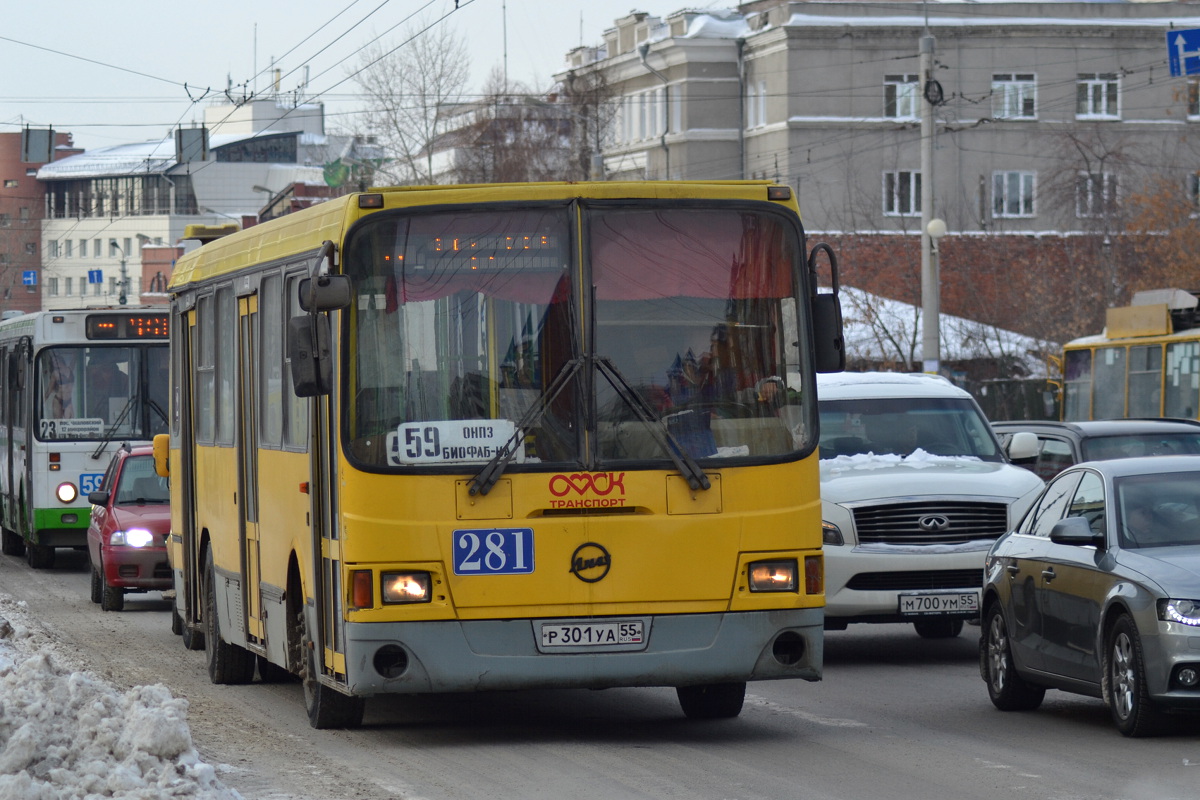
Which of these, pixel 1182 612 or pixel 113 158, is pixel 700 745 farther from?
pixel 113 158

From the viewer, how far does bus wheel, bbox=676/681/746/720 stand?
1147 cm

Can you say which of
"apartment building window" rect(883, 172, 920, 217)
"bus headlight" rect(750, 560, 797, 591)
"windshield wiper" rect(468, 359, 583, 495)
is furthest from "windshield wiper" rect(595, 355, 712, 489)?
"apartment building window" rect(883, 172, 920, 217)

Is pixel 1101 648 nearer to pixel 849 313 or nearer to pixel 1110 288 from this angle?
pixel 849 313

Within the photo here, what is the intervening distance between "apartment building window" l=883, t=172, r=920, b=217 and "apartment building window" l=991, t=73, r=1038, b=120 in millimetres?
3764

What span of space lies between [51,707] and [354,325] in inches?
90.3

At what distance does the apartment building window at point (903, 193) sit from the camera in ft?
235

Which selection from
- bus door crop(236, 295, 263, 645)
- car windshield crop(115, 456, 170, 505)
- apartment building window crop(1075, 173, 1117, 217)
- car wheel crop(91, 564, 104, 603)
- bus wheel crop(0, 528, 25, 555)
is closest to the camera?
bus door crop(236, 295, 263, 645)

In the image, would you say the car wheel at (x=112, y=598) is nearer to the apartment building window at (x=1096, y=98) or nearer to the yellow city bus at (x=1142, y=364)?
the yellow city bus at (x=1142, y=364)

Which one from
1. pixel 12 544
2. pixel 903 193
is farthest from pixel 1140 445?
pixel 903 193

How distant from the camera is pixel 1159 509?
1101cm

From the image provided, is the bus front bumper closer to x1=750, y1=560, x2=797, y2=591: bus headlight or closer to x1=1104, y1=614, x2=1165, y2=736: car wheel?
x1=750, y1=560, x2=797, y2=591: bus headlight

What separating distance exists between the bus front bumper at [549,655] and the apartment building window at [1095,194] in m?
54.5

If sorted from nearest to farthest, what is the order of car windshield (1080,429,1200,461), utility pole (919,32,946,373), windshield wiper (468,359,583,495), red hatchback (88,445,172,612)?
1. windshield wiper (468,359,583,495)
2. car windshield (1080,429,1200,461)
3. red hatchback (88,445,172,612)
4. utility pole (919,32,946,373)

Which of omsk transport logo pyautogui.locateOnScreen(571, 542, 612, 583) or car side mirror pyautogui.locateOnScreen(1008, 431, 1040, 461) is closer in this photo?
omsk transport logo pyautogui.locateOnScreen(571, 542, 612, 583)
